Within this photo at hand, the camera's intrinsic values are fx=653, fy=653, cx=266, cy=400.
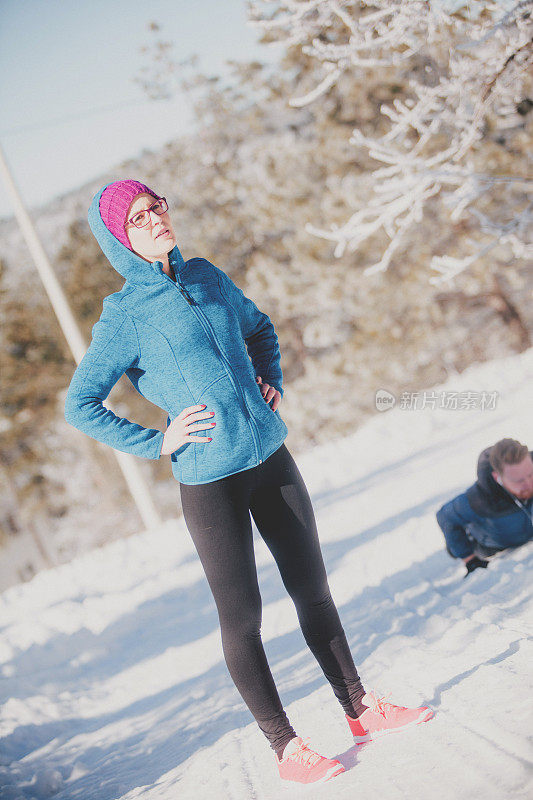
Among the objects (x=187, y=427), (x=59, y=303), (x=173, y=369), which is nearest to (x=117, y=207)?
(x=173, y=369)

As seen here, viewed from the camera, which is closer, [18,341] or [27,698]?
[27,698]

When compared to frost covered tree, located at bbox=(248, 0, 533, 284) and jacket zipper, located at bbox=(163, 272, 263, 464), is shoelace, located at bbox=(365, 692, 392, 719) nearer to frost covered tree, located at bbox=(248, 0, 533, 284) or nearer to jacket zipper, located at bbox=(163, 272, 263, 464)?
jacket zipper, located at bbox=(163, 272, 263, 464)

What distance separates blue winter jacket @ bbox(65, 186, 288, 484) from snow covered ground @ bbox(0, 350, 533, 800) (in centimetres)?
106

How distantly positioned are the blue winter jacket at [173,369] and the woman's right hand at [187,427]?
3 centimetres

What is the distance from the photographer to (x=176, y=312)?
80.5 inches

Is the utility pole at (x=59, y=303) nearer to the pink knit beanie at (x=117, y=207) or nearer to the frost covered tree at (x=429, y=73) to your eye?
the frost covered tree at (x=429, y=73)

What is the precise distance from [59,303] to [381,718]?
10157 millimetres

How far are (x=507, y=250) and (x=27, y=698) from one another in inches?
531

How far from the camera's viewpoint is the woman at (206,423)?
2.03 m

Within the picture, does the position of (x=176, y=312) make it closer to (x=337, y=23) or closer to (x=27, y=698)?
(x=27, y=698)

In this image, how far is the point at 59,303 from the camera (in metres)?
11.2

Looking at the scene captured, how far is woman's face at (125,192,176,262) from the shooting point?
2.08 metres

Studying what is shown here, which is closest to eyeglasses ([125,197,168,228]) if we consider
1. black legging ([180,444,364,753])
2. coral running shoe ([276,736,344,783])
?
black legging ([180,444,364,753])

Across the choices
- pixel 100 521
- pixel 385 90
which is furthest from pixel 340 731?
pixel 100 521
